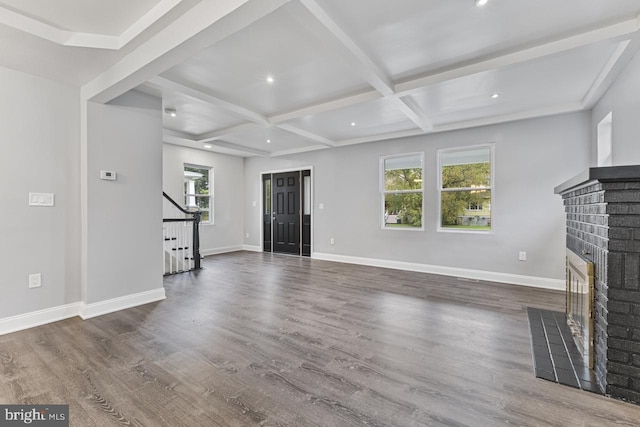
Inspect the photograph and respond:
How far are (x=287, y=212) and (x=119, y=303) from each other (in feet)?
14.7

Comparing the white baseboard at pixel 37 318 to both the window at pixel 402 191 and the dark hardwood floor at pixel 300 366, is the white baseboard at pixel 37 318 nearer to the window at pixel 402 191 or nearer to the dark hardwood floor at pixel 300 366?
the dark hardwood floor at pixel 300 366

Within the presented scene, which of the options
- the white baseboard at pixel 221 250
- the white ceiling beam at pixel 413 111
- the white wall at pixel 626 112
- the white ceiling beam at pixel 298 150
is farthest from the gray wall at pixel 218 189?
the white wall at pixel 626 112

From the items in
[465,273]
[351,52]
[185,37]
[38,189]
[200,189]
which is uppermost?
[351,52]

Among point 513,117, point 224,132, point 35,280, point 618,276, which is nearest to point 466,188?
point 513,117

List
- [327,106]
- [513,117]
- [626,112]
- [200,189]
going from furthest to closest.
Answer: [200,189] < [513,117] < [327,106] < [626,112]

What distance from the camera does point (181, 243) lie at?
5.46 meters

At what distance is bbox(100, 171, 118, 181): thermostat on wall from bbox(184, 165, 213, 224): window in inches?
133

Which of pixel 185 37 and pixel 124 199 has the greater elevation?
pixel 185 37

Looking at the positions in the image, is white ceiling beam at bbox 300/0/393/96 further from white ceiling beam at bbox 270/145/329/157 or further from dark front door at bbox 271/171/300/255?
dark front door at bbox 271/171/300/255

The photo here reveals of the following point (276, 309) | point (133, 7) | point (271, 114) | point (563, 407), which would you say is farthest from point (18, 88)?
point (563, 407)

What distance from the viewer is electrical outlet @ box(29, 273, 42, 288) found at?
2877 millimetres

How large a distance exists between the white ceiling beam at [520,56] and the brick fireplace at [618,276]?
54.7 inches

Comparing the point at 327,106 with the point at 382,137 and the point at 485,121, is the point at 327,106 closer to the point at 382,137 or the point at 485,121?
the point at 382,137

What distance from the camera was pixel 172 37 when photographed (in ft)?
6.93
